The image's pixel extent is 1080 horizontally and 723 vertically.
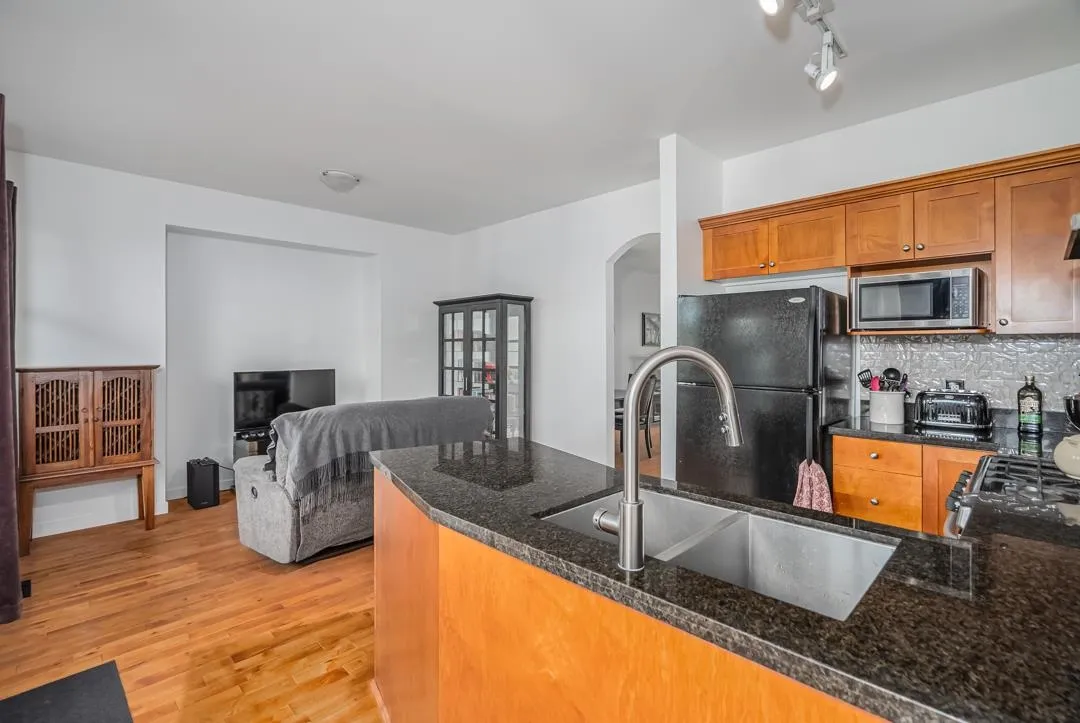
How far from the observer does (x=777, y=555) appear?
3.83 feet

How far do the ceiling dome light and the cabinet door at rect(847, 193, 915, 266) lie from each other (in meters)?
3.25

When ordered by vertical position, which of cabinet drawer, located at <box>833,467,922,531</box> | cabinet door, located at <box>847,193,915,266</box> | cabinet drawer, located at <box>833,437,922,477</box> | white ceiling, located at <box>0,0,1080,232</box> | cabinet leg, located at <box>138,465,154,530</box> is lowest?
cabinet leg, located at <box>138,465,154,530</box>

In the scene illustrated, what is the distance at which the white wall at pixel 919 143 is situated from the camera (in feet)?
8.27

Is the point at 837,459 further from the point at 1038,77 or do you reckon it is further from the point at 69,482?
the point at 69,482

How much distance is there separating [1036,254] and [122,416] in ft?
17.1

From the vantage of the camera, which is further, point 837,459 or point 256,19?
point 837,459

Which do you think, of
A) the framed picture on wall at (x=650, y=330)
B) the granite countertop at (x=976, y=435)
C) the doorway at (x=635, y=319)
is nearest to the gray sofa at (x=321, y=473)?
the granite countertop at (x=976, y=435)

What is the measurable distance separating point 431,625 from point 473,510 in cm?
32

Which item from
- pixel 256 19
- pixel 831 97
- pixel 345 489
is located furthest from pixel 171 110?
pixel 831 97

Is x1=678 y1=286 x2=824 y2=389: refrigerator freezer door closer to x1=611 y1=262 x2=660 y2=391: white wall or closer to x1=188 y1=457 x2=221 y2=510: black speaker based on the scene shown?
x1=188 y1=457 x2=221 y2=510: black speaker

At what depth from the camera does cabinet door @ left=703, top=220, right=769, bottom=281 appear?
3152 millimetres

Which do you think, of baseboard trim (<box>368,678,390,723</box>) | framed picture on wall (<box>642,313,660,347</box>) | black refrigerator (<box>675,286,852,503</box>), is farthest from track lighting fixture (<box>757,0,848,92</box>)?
framed picture on wall (<box>642,313,660,347</box>)

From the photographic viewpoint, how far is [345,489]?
3.11m

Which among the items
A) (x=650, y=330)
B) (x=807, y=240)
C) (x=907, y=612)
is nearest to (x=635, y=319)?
(x=650, y=330)
